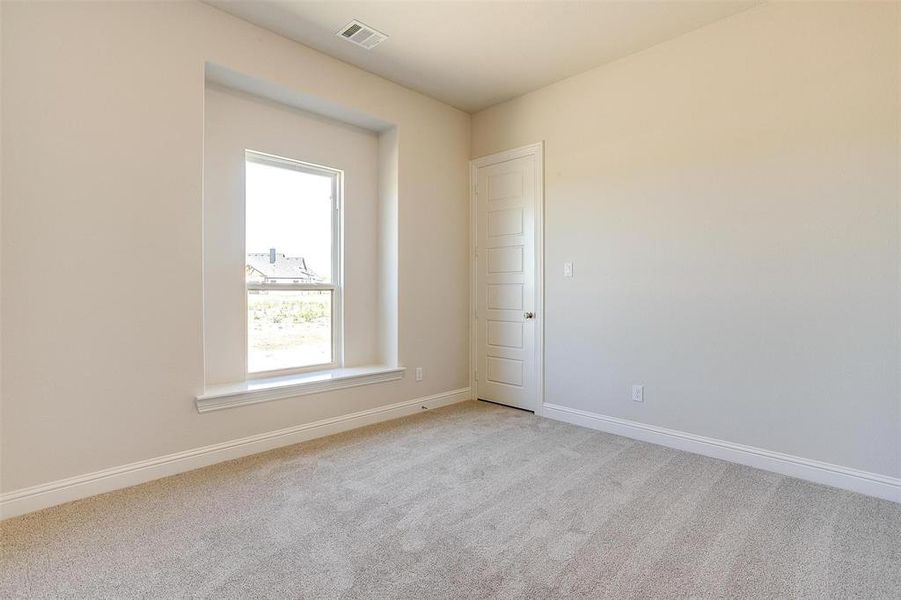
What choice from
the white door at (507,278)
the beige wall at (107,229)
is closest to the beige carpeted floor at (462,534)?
the beige wall at (107,229)

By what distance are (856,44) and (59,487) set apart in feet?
16.0

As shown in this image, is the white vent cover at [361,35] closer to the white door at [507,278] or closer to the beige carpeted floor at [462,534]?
the white door at [507,278]

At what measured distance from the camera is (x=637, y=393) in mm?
3293

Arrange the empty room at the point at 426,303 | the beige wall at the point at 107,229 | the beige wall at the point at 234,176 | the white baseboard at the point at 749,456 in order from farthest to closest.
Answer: the beige wall at the point at 234,176
the white baseboard at the point at 749,456
the beige wall at the point at 107,229
the empty room at the point at 426,303

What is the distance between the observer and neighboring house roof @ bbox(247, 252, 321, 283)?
3.31 meters

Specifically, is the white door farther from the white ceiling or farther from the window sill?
the window sill

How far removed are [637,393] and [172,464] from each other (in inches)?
124

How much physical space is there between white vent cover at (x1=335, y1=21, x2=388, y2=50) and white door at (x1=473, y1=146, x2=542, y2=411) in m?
1.55

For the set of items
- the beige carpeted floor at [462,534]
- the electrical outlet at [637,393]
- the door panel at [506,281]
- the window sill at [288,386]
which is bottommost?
the beige carpeted floor at [462,534]

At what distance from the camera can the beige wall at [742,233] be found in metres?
2.38

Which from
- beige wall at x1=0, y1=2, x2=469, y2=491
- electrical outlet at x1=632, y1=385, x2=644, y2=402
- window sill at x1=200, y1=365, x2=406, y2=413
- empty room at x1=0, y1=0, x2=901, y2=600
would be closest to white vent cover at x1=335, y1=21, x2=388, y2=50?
empty room at x1=0, y1=0, x2=901, y2=600

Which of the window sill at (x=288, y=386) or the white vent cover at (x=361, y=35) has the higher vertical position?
the white vent cover at (x=361, y=35)

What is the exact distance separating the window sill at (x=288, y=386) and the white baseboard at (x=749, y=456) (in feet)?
5.34

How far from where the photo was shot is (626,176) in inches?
132
